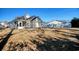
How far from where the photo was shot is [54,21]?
2.50 metres

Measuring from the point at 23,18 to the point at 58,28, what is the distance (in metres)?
0.56

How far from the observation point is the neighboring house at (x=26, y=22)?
8.17 feet

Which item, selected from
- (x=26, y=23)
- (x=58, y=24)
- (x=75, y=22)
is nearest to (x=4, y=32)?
(x=26, y=23)

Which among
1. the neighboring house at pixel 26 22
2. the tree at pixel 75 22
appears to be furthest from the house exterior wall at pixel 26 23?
the tree at pixel 75 22

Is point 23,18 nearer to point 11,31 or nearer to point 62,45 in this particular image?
point 11,31

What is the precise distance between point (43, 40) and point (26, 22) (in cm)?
39

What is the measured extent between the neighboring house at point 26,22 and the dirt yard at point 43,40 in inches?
2.5

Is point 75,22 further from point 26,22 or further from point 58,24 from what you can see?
point 26,22

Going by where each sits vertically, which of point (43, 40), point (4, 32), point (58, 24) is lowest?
point (43, 40)

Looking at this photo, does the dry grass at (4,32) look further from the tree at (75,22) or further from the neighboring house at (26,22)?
the tree at (75,22)

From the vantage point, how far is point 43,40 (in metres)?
2.47

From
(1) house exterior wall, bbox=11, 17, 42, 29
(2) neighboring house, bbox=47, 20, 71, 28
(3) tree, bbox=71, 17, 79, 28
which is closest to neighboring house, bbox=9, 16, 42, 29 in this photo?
(1) house exterior wall, bbox=11, 17, 42, 29
